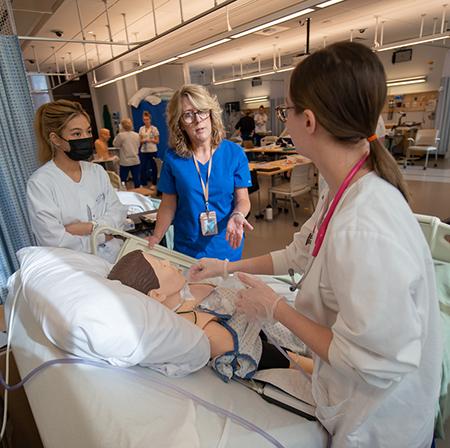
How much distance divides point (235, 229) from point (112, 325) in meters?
0.88

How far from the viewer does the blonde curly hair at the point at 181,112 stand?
5.26 ft

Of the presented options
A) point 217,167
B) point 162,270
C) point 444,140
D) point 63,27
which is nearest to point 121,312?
point 162,270

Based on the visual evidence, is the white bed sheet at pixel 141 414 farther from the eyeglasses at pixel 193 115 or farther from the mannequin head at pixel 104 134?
the mannequin head at pixel 104 134

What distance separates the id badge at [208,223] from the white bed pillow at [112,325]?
0.73m

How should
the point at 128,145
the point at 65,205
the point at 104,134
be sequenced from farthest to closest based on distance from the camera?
the point at 128,145
the point at 104,134
the point at 65,205

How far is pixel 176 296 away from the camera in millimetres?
1339

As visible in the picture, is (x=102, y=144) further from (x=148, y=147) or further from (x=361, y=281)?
(x=361, y=281)

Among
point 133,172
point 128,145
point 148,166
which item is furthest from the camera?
point 148,166

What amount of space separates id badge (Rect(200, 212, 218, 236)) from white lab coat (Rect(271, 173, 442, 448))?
97cm

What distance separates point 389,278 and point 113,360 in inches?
31.3

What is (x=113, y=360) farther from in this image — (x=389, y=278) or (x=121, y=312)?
(x=389, y=278)

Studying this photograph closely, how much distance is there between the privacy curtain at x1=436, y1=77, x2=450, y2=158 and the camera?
854 cm

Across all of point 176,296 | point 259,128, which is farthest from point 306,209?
point 259,128

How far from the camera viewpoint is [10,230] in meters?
2.51
